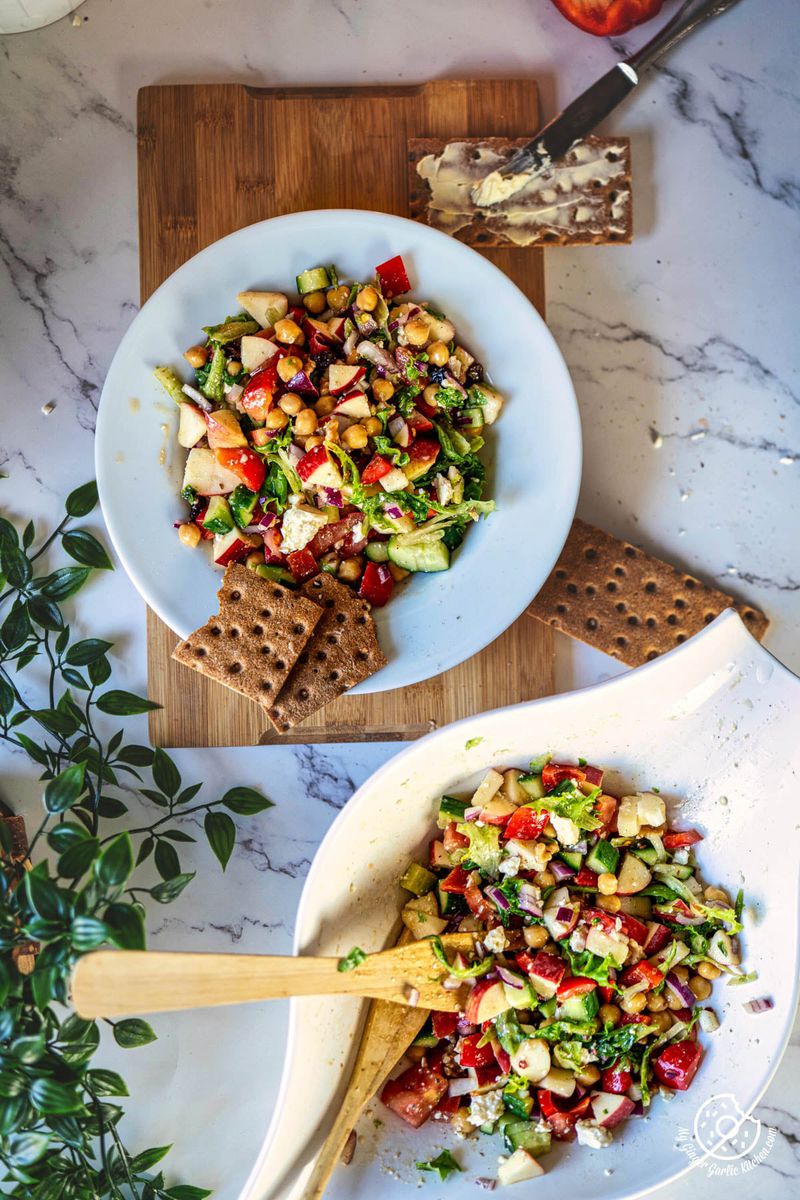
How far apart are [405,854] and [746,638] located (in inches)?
33.3

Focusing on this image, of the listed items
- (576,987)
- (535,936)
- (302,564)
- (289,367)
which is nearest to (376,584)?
(302,564)

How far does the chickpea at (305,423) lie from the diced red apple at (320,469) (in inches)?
1.5

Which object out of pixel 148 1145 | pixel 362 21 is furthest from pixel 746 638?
pixel 148 1145

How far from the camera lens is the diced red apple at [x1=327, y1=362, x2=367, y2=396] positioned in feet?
6.56

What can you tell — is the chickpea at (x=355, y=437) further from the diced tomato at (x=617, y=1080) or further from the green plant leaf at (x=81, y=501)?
the diced tomato at (x=617, y=1080)

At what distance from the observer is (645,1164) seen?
75.5 inches

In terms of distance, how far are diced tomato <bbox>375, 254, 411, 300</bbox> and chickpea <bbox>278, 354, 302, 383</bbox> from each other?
259mm

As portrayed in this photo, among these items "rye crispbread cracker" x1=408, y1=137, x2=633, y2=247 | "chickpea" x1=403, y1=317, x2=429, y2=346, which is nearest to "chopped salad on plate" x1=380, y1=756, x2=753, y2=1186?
"chickpea" x1=403, y1=317, x2=429, y2=346

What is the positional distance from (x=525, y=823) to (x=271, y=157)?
1.62 m

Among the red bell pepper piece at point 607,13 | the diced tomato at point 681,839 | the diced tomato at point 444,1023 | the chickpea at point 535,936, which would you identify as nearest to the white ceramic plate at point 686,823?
the diced tomato at point 681,839

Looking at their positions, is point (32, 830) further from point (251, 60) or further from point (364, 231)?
point (251, 60)

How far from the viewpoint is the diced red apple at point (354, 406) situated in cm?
198

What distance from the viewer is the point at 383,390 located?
200 cm

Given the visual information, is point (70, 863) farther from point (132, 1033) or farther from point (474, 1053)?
point (474, 1053)
